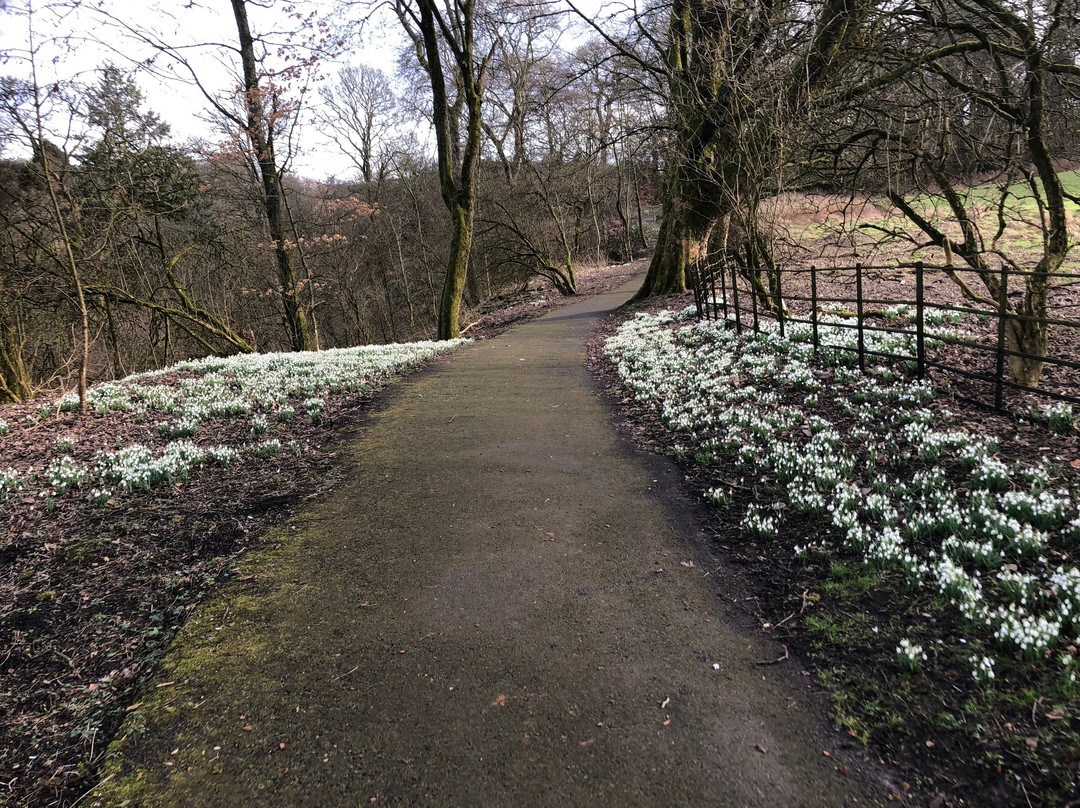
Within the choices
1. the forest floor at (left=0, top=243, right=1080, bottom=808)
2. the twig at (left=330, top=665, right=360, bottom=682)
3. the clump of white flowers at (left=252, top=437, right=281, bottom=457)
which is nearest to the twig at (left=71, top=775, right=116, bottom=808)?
the forest floor at (left=0, top=243, right=1080, bottom=808)

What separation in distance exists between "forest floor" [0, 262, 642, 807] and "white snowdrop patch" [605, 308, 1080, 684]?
13.8ft

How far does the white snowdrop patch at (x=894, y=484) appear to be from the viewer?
10.7 ft

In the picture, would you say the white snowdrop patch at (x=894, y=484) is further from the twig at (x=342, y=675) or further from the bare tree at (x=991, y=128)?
the twig at (x=342, y=675)

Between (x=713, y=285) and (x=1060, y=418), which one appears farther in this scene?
(x=713, y=285)

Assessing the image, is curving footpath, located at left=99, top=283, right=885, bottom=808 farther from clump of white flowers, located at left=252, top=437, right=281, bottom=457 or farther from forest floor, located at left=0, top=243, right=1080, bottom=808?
clump of white flowers, located at left=252, top=437, right=281, bottom=457

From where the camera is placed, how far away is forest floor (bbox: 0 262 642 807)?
2.97 m

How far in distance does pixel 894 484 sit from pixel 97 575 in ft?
20.5

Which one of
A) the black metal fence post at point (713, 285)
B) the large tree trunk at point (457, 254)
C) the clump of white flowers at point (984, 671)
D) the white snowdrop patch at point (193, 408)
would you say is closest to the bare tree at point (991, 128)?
the black metal fence post at point (713, 285)

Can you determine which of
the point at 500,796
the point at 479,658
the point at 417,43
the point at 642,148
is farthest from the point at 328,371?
the point at 417,43

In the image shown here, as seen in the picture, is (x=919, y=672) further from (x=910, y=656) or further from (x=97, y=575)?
(x=97, y=575)

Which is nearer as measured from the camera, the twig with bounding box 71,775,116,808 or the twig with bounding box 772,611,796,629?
the twig with bounding box 71,775,116,808

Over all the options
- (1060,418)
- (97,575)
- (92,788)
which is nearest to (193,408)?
(97,575)

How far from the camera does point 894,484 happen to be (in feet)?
16.0

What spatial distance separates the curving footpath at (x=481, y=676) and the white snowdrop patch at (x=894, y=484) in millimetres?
971
